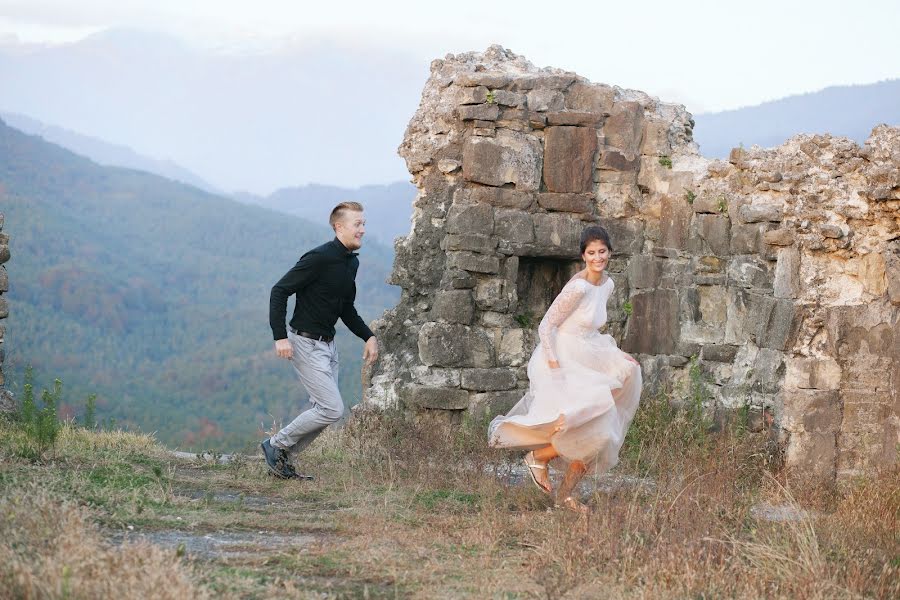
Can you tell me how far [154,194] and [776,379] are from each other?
54.0m

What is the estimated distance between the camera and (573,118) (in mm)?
9078

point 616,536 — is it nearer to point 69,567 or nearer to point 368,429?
point 69,567

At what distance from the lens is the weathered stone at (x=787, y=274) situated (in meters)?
7.23

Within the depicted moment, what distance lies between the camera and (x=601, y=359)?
626cm

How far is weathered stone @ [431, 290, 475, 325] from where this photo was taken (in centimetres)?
880

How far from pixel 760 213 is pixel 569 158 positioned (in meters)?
1.94

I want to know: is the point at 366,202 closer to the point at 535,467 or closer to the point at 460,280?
the point at 460,280

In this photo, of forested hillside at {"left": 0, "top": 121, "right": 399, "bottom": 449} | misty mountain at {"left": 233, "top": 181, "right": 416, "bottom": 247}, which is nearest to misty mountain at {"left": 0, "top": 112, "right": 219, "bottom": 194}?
misty mountain at {"left": 233, "top": 181, "right": 416, "bottom": 247}

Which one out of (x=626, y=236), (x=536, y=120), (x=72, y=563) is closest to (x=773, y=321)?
(x=626, y=236)

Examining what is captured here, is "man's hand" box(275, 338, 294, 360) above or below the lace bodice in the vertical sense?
below

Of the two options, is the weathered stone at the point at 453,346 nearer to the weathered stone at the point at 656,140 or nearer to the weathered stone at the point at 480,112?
the weathered stone at the point at 480,112

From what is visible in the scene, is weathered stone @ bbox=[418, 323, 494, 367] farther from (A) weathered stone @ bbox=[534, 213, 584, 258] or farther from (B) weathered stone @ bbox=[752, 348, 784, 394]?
(B) weathered stone @ bbox=[752, 348, 784, 394]

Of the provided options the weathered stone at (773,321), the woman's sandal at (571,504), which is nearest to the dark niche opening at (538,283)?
the weathered stone at (773,321)

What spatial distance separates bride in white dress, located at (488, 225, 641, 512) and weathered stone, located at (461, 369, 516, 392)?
2.31 metres
